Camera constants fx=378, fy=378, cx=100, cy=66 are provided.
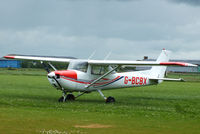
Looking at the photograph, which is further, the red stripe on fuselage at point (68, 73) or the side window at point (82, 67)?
the side window at point (82, 67)

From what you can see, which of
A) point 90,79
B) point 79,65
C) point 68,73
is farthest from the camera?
point 90,79

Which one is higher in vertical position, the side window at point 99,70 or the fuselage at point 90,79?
the side window at point 99,70

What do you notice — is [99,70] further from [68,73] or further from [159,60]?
[159,60]

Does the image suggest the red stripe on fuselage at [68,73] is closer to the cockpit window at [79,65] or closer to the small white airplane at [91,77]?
the small white airplane at [91,77]

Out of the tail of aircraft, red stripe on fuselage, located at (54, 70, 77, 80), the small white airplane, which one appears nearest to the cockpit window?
the small white airplane

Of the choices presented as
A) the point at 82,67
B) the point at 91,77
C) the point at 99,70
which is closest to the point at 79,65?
the point at 82,67

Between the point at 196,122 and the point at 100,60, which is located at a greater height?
the point at 100,60

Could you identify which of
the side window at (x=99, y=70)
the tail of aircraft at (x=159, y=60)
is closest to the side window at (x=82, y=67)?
the side window at (x=99, y=70)

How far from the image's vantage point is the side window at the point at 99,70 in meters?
19.4

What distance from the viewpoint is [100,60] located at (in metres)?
19.2

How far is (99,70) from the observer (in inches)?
770

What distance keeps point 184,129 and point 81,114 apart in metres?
4.10

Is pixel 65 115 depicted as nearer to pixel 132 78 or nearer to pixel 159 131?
pixel 159 131

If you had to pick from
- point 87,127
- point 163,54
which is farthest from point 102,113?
point 163,54
